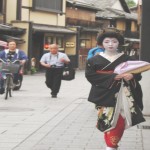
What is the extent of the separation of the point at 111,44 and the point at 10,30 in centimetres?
2581

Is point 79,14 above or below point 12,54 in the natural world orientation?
above

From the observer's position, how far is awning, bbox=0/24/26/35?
31.1 metres

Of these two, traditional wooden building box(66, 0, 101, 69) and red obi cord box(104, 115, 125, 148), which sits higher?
traditional wooden building box(66, 0, 101, 69)

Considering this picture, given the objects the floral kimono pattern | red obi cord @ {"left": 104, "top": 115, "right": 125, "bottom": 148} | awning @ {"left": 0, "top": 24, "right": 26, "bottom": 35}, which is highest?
awning @ {"left": 0, "top": 24, "right": 26, "bottom": 35}

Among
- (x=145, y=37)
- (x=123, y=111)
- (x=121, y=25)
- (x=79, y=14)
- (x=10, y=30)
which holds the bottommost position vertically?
(x=123, y=111)

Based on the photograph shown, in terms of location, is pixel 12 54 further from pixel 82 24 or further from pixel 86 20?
pixel 86 20

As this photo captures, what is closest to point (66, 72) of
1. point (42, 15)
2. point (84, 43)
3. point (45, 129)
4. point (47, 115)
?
point (47, 115)

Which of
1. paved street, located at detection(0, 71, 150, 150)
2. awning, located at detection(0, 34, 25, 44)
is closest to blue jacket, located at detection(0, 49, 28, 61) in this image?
paved street, located at detection(0, 71, 150, 150)

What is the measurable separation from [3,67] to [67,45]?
26714 millimetres

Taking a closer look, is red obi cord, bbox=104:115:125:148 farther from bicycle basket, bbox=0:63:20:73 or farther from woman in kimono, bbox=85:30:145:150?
bicycle basket, bbox=0:63:20:73

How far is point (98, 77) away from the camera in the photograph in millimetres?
6250

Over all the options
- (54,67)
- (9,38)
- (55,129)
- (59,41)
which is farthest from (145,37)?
(59,41)

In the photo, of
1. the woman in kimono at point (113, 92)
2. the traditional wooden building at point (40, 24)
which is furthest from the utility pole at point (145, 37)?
the traditional wooden building at point (40, 24)

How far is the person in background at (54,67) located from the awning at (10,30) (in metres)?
15.6
